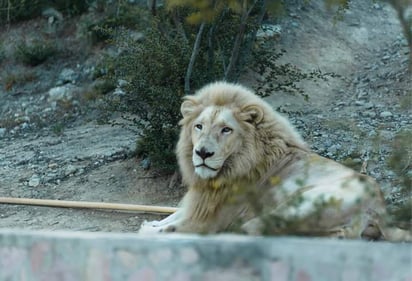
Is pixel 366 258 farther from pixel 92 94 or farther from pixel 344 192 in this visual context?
pixel 92 94

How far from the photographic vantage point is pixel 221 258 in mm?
3783

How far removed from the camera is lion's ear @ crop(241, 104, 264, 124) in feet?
23.0

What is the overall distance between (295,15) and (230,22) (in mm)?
6025

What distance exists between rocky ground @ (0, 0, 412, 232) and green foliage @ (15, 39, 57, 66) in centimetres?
15

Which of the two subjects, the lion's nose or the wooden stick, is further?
→ the wooden stick

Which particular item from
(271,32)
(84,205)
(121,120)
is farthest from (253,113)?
(271,32)

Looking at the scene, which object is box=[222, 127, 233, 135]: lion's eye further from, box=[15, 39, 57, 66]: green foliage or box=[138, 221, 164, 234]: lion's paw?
box=[15, 39, 57, 66]: green foliage

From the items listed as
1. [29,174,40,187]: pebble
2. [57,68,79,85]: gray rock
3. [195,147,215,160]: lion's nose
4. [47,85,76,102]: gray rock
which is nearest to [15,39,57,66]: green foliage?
[57,68,79,85]: gray rock

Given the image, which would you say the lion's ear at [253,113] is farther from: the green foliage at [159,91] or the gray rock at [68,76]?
the gray rock at [68,76]

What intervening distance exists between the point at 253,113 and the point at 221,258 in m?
3.31

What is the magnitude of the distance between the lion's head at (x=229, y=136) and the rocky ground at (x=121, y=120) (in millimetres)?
805

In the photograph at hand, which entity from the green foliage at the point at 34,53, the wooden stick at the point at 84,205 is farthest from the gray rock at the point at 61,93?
the wooden stick at the point at 84,205

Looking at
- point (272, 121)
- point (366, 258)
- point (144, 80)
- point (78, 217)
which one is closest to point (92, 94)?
point (144, 80)

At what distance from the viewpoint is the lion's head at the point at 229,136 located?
22.3ft
